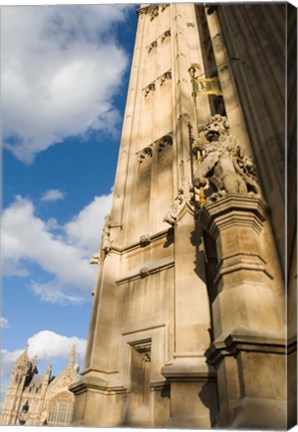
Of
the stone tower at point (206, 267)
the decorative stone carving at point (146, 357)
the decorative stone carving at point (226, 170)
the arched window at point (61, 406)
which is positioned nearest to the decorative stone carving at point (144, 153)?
the stone tower at point (206, 267)

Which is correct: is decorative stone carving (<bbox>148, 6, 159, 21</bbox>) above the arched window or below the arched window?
above

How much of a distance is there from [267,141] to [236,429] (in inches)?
157

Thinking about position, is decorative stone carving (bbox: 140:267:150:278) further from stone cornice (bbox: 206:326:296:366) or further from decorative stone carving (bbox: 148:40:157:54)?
decorative stone carving (bbox: 148:40:157:54)

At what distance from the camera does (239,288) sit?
164 inches

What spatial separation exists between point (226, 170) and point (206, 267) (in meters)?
1.65

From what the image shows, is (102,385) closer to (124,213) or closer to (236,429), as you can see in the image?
(236,429)

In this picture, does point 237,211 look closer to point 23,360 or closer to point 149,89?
point 149,89

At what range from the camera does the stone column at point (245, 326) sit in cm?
346

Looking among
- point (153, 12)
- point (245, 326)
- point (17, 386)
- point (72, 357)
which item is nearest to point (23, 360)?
point (17, 386)

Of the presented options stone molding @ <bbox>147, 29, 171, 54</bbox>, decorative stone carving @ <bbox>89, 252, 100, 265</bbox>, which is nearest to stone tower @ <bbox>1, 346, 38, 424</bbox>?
decorative stone carving @ <bbox>89, 252, 100, 265</bbox>

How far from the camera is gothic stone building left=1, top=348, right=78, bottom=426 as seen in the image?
2117 inches

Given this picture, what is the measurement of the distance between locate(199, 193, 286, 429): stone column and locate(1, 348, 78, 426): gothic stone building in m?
55.5

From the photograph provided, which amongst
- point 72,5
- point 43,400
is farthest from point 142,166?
point 43,400

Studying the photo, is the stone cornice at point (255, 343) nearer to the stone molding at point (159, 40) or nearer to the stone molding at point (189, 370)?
the stone molding at point (189, 370)
